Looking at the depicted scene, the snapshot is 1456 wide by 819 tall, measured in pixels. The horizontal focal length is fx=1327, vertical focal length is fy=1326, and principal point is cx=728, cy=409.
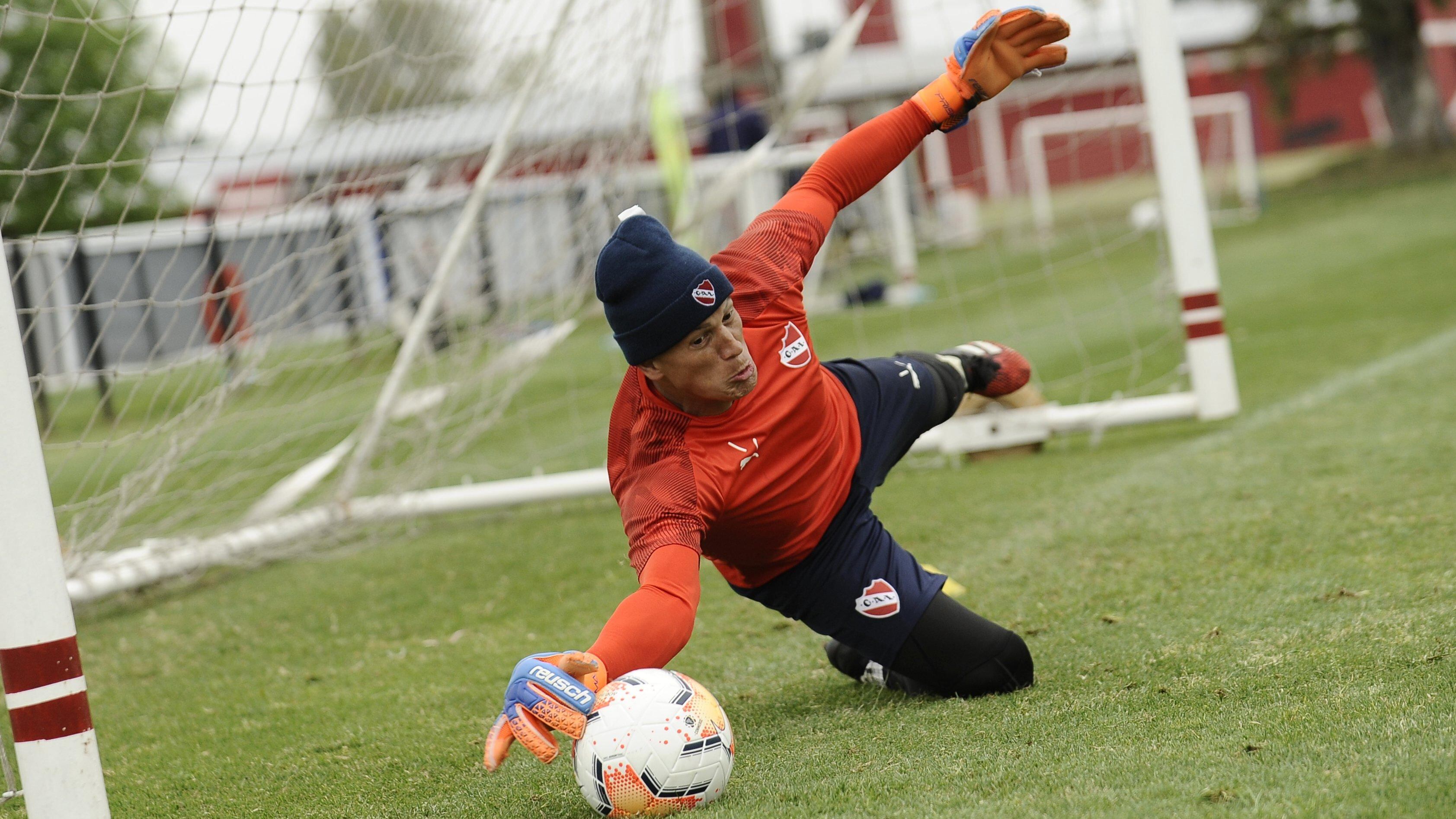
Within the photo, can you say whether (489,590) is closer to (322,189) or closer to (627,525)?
(322,189)

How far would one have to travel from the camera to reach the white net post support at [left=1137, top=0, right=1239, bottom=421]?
19.6 feet

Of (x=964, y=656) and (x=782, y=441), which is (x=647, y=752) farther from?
(x=964, y=656)

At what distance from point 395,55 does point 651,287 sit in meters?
3.05

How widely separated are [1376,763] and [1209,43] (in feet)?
88.6

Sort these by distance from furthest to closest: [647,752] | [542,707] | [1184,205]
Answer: [1184,205], [647,752], [542,707]

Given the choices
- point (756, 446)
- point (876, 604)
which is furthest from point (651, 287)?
point (876, 604)

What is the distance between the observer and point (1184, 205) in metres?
6.02

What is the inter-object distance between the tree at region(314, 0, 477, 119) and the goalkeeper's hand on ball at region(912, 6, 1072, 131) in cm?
246

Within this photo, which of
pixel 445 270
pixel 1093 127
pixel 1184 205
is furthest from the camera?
pixel 1093 127

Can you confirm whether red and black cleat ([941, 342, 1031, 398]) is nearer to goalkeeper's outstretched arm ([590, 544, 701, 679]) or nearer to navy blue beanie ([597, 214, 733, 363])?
navy blue beanie ([597, 214, 733, 363])

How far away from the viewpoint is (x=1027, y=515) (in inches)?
204

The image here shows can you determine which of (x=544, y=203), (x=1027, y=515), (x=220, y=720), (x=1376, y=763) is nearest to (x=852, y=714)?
(x=1376, y=763)

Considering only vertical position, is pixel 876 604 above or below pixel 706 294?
below

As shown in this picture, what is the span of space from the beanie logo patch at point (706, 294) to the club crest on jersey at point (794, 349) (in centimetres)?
34
